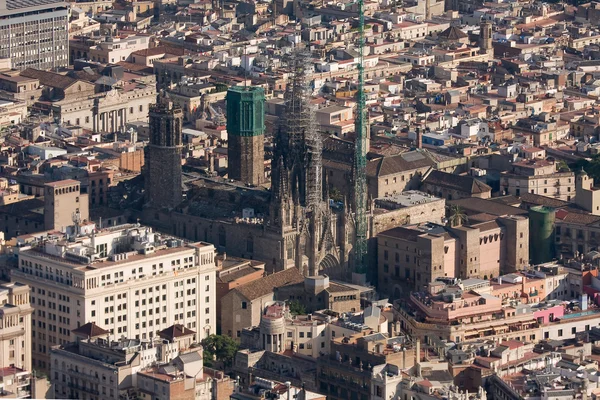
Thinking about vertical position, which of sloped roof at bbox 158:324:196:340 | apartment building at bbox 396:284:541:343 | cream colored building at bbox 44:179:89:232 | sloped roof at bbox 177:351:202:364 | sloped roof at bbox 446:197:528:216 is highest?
Result: cream colored building at bbox 44:179:89:232

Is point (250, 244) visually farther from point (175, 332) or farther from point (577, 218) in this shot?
point (175, 332)

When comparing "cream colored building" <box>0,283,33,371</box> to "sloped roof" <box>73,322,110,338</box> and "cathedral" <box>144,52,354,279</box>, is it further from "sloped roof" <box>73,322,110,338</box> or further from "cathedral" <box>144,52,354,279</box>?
"cathedral" <box>144,52,354,279</box>

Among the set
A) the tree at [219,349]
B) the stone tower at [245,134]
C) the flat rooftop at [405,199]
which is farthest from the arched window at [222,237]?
the tree at [219,349]

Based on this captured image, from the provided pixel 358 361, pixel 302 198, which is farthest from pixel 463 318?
pixel 302 198

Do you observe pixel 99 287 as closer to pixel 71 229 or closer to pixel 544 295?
pixel 71 229

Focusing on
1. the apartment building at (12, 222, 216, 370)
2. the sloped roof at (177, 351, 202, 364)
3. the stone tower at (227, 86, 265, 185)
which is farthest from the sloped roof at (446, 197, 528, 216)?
the sloped roof at (177, 351, 202, 364)

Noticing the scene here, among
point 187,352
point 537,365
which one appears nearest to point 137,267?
point 187,352

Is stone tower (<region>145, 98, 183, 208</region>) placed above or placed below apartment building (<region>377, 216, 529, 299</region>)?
above

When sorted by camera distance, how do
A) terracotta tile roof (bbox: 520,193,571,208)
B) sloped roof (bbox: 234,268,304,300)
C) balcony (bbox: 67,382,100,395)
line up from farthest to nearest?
terracotta tile roof (bbox: 520,193,571,208), sloped roof (bbox: 234,268,304,300), balcony (bbox: 67,382,100,395)
